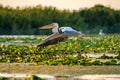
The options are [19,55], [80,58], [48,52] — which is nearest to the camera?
[80,58]

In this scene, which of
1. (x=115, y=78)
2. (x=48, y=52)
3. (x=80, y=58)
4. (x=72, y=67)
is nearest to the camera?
(x=115, y=78)

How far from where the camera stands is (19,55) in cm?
985

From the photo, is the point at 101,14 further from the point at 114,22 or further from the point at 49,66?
the point at 49,66

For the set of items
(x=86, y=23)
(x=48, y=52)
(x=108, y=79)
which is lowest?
(x=108, y=79)

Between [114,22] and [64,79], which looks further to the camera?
[114,22]

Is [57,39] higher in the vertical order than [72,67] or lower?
higher

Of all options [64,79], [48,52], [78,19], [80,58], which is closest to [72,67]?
[80,58]

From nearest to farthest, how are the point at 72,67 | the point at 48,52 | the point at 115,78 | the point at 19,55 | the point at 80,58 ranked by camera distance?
the point at 115,78, the point at 72,67, the point at 80,58, the point at 19,55, the point at 48,52

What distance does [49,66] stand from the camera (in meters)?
7.83

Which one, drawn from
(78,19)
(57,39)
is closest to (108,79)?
(57,39)

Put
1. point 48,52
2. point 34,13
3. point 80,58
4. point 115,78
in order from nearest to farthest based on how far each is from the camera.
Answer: point 115,78 < point 80,58 < point 48,52 < point 34,13

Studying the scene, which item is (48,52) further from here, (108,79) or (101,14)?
(101,14)

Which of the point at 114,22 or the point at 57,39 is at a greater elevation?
the point at 114,22

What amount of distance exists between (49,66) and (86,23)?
25838 mm
